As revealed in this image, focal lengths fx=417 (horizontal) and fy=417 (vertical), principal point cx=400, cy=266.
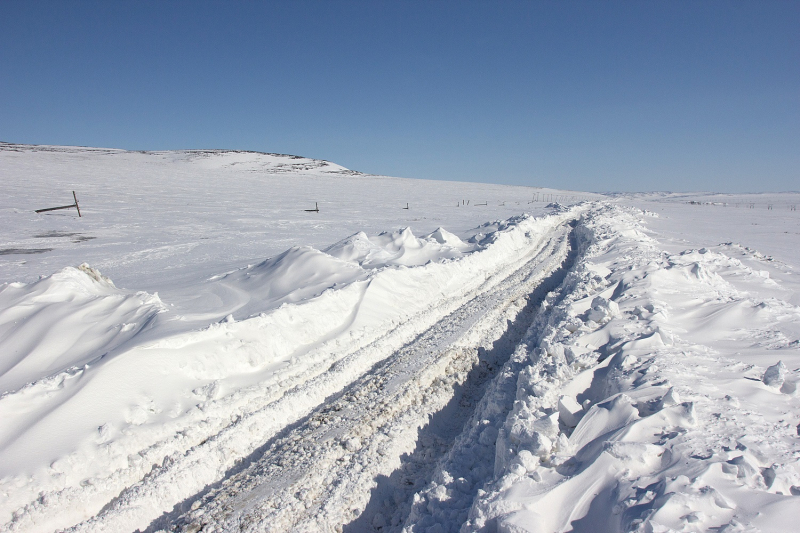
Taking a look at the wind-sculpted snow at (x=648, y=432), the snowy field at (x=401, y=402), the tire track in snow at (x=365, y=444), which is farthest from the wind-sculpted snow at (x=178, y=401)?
the wind-sculpted snow at (x=648, y=432)

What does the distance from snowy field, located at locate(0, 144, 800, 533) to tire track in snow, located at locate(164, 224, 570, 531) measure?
0.02 metres

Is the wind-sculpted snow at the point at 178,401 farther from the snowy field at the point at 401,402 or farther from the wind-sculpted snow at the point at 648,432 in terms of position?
the wind-sculpted snow at the point at 648,432

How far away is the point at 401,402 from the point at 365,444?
79 centimetres

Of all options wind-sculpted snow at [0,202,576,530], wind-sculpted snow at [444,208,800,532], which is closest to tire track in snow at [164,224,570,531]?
wind-sculpted snow at [0,202,576,530]

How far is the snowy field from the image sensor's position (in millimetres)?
2893

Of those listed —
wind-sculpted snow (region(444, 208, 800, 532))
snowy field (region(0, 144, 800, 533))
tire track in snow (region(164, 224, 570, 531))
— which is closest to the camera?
wind-sculpted snow (region(444, 208, 800, 532))

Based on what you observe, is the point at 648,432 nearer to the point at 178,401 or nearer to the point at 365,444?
the point at 365,444

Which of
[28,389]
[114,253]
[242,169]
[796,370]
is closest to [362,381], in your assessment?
[28,389]

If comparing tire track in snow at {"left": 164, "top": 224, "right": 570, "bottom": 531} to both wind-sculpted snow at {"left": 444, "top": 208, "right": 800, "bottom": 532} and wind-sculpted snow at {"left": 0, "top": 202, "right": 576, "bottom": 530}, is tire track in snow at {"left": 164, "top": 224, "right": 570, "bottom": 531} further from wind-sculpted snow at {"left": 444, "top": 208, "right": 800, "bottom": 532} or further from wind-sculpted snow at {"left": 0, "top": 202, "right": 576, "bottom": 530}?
wind-sculpted snow at {"left": 444, "top": 208, "right": 800, "bottom": 532}

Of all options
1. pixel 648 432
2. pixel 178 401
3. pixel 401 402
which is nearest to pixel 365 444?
pixel 401 402

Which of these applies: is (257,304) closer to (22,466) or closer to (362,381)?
(362,381)

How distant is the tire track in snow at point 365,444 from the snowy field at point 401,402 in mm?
22

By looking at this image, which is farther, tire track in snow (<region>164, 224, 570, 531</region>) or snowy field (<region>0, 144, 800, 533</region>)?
tire track in snow (<region>164, 224, 570, 531</region>)

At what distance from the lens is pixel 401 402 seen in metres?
4.87
